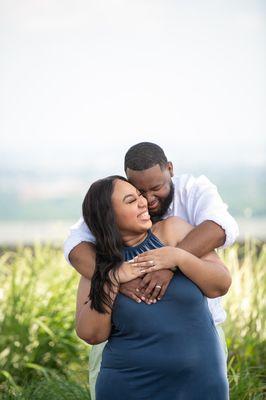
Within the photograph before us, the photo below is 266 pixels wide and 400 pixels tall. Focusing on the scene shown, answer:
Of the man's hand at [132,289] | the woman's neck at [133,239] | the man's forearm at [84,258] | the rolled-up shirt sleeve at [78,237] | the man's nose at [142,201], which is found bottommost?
the man's hand at [132,289]

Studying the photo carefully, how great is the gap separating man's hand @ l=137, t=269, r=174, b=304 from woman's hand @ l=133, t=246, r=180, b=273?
0.8 inches

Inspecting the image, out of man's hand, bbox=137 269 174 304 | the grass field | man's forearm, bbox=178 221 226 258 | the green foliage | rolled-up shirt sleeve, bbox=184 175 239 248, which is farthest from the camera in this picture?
the green foliage

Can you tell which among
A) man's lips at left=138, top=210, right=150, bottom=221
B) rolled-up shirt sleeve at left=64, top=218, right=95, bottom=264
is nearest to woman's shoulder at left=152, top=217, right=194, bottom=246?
man's lips at left=138, top=210, right=150, bottom=221

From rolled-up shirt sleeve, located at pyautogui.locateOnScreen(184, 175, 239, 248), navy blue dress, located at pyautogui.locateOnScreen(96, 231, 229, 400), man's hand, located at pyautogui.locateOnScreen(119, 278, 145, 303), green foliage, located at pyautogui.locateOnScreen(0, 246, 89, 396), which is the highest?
rolled-up shirt sleeve, located at pyautogui.locateOnScreen(184, 175, 239, 248)

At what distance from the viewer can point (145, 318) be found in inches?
105

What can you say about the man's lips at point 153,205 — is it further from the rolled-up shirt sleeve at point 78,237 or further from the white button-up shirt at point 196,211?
the rolled-up shirt sleeve at point 78,237

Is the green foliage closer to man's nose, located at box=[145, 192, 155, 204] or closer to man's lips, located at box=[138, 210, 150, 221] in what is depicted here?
man's nose, located at box=[145, 192, 155, 204]

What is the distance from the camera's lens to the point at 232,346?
4609mm

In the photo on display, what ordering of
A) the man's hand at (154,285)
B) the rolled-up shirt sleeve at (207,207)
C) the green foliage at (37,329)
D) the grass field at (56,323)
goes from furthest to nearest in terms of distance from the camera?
the green foliage at (37,329)
the grass field at (56,323)
the rolled-up shirt sleeve at (207,207)
the man's hand at (154,285)

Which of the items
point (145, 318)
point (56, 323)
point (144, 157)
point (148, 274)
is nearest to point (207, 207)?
point (144, 157)

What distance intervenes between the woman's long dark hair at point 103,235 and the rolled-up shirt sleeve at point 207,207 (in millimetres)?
375

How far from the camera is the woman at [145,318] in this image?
268cm

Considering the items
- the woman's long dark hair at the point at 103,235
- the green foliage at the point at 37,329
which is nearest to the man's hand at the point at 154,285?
the woman's long dark hair at the point at 103,235

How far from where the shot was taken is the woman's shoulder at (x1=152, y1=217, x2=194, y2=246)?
2875 millimetres
